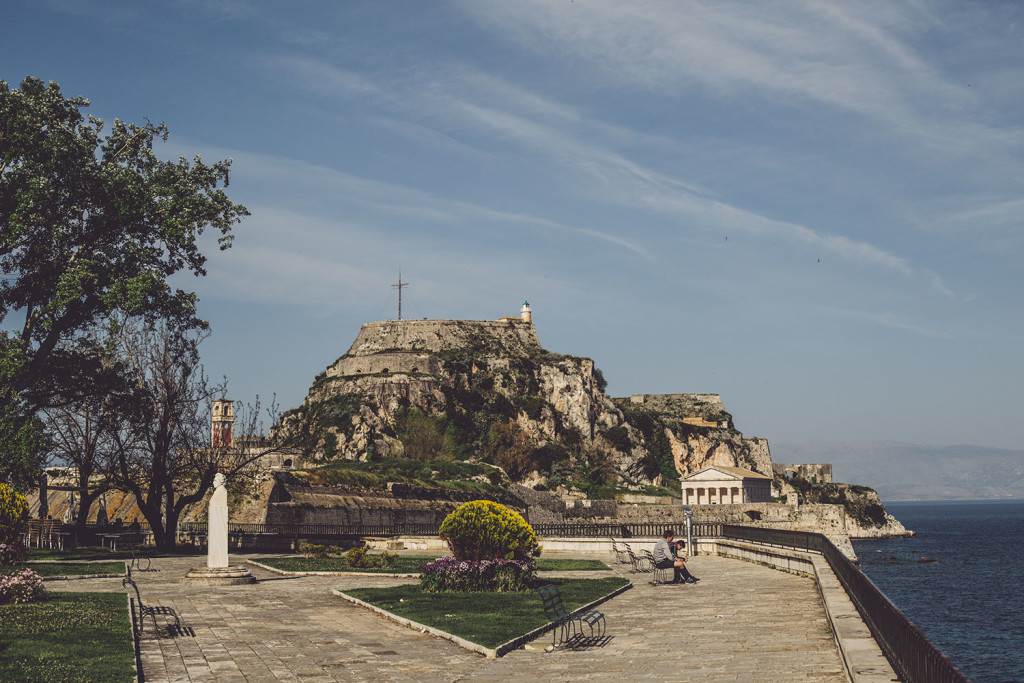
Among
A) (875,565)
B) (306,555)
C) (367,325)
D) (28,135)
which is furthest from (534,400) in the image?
(28,135)

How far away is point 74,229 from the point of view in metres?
31.8

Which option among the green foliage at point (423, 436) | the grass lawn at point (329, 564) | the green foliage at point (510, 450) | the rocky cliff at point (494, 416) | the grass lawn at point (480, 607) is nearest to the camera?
the grass lawn at point (480, 607)

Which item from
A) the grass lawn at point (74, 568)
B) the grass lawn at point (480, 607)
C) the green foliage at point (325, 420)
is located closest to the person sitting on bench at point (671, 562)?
the grass lawn at point (480, 607)

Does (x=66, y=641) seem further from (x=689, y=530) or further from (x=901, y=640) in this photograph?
(x=689, y=530)

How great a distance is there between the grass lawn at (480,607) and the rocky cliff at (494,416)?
199 ft

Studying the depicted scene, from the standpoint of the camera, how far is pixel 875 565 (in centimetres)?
7525

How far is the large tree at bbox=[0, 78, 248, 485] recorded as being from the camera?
94.8ft

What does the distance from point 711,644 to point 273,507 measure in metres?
35.6

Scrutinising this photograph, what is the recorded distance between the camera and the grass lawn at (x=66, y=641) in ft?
39.5

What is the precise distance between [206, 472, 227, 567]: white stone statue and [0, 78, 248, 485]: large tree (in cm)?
570

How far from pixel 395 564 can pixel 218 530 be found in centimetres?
737

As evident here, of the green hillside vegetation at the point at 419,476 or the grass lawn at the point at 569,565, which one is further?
the green hillside vegetation at the point at 419,476

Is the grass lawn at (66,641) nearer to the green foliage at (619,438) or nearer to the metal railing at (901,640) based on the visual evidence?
the metal railing at (901,640)

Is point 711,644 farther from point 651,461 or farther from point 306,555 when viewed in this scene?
point 651,461
